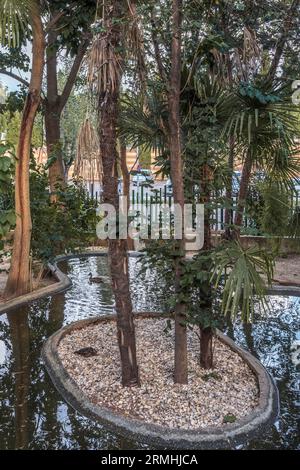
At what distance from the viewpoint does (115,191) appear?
335 centimetres

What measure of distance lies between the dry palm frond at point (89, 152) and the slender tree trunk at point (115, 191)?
0.39 ft

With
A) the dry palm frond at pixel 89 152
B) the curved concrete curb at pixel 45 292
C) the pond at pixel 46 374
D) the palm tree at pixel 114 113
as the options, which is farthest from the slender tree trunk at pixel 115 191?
the curved concrete curb at pixel 45 292

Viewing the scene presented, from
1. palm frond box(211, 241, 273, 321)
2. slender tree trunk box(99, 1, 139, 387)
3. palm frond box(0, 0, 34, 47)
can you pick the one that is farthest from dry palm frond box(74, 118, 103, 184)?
palm frond box(0, 0, 34, 47)

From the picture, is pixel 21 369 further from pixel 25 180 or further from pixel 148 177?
pixel 25 180

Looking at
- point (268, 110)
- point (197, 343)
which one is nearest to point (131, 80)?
point (268, 110)

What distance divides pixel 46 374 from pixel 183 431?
1474mm

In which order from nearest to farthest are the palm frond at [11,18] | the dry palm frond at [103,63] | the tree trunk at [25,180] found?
the dry palm frond at [103,63]
the palm frond at [11,18]
the tree trunk at [25,180]

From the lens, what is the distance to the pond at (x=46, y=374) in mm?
2955

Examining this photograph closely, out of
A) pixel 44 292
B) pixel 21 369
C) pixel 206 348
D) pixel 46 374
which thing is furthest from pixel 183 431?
pixel 44 292

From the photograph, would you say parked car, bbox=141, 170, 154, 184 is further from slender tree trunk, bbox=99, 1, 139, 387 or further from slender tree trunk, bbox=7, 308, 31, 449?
slender tree trunk, bbox=7, 308, 31, 449

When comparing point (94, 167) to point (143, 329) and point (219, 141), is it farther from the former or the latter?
point (143, 329)

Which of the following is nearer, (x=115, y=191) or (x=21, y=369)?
(x=115, y=191)

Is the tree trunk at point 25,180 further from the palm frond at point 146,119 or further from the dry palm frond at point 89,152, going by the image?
the palm frond at point 146,119
